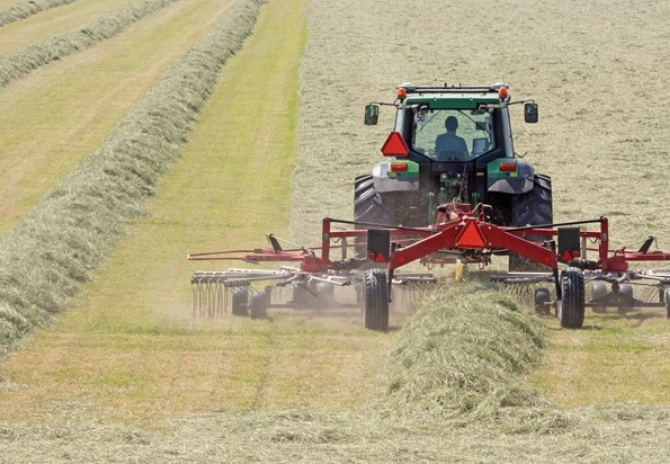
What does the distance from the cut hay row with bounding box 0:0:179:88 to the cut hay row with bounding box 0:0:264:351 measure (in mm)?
4440

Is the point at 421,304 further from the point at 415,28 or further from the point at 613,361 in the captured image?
the point at 415,28

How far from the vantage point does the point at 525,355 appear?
33.4 ft

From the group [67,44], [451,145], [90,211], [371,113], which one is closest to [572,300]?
[451,145]

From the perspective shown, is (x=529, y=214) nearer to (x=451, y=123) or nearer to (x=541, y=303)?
(x=451, y=123)

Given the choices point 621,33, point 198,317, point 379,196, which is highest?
point 621,33

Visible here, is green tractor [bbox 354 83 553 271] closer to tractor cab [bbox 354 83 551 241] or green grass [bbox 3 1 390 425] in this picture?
tractor cab [bbox 354 83 551 241]

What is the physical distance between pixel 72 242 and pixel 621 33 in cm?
2645

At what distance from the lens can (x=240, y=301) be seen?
40.5ft

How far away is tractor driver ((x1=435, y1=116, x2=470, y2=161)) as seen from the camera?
1342 cm

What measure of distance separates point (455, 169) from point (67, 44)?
24007 millimetres

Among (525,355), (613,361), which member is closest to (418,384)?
(525,355)

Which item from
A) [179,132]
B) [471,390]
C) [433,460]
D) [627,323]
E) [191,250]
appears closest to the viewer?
[433,460]

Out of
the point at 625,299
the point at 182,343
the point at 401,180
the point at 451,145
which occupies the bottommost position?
the point at 182,343

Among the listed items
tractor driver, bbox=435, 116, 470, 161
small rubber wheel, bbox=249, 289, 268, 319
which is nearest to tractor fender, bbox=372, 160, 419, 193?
tractor driver, bbox=435, 116, 470, 161
